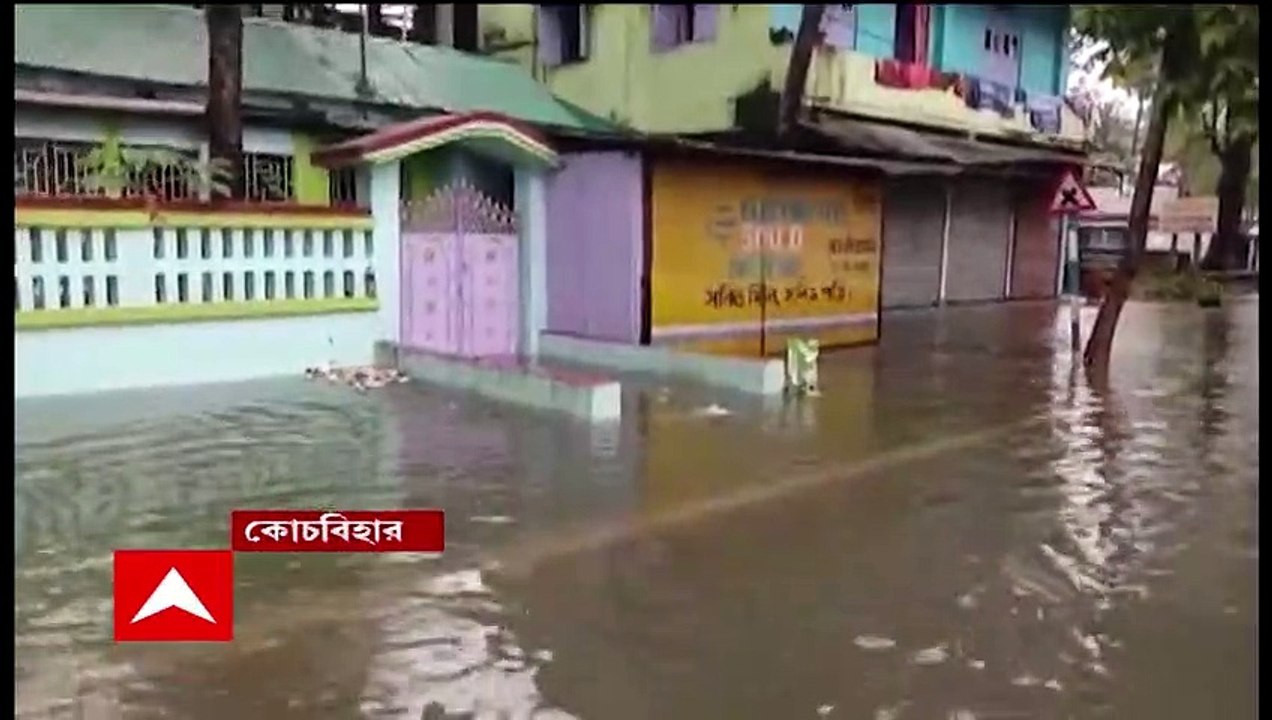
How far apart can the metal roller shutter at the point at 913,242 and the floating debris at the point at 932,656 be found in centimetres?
1224

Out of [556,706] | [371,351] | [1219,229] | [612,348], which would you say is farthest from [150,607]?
[1219,229]

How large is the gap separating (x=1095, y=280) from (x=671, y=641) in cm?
1562

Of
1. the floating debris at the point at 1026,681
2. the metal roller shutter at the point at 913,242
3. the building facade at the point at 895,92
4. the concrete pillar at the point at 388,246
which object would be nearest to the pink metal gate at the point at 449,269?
the concrete pillar at the point at 388,246

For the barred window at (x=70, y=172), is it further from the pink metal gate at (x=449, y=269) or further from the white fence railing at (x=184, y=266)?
the pink metal gate at (x=449, y=269)

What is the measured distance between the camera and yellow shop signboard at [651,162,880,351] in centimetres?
947

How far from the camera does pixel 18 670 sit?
9.91ft

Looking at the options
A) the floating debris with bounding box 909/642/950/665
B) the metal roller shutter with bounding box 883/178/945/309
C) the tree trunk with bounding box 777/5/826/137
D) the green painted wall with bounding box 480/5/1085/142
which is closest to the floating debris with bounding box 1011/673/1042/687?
the floating debris with bounding box 909/642/950/665

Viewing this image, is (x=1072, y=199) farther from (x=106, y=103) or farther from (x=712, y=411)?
(x=106, y=103)

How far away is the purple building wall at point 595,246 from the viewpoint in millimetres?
9219

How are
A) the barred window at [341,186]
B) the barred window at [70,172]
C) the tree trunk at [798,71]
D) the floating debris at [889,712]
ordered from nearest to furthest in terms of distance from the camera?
1. the floating debris at [889,712]
2. the barred window at [70,172]
3. the barred window at [341,186]
4. the tree trunk at [798,71]

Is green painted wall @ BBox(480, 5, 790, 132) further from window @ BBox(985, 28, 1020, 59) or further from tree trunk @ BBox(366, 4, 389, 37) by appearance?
window @ BBox(985, 28, 1020, 59)

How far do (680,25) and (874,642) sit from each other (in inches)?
488

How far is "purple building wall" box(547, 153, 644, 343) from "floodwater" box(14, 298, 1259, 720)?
1917 millimetres

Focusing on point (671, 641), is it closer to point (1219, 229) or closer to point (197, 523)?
point (197, 523)
